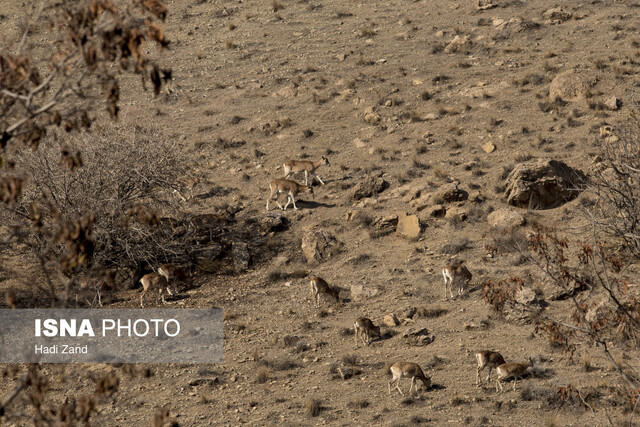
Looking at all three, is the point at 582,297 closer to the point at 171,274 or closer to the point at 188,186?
the point at 171,274

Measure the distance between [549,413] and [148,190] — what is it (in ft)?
44.1

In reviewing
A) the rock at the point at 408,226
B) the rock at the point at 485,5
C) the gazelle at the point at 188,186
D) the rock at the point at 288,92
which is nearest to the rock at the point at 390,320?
the rock at the point at 408,226

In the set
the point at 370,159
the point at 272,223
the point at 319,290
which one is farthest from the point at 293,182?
the point at 319,290

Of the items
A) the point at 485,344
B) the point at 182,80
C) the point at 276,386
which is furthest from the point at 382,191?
the point at 182,80

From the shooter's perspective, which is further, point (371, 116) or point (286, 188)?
point (371, 116)

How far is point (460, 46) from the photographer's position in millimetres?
36594

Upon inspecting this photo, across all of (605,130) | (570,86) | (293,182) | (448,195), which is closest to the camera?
(448,195)

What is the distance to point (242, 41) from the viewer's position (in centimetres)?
4025

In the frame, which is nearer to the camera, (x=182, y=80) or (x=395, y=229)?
(x=395, y=229)

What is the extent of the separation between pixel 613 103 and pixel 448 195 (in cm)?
942

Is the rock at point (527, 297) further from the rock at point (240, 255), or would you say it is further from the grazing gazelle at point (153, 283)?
the grazing gazelle at point (153, 283)

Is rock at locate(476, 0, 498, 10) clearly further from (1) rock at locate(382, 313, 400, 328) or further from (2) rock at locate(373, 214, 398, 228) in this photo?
(1) rock at locate(382, 313, 400, 328)

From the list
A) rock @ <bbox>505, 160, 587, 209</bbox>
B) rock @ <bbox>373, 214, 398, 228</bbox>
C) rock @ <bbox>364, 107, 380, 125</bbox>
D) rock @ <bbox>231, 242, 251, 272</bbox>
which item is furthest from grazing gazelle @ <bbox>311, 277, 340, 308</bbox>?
rock @ <bbox>364, 107, 380, 125</bbox>

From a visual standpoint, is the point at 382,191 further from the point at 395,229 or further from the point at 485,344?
the point at 485,344
